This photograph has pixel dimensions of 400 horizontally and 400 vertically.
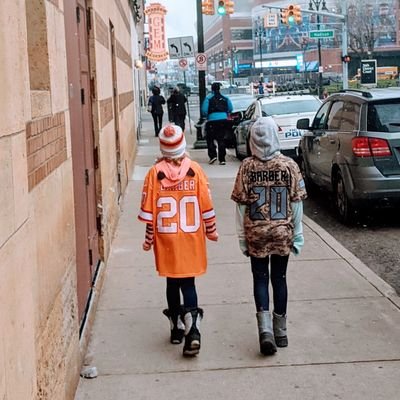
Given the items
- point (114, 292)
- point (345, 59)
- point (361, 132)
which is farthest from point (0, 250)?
point (345, 59)

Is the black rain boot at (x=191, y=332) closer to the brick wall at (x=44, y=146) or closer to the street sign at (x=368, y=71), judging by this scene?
the brick wall at (x=44, y=146)

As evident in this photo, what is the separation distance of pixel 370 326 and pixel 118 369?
1963mm

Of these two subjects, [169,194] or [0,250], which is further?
[169,194]

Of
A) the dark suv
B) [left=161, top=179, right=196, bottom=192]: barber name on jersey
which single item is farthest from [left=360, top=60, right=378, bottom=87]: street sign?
[left=161, top=179, right=196, bottom=192]: barber name on jersey

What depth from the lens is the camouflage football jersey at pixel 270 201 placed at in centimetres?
508

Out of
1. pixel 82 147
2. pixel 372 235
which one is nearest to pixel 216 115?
pixel 372 235

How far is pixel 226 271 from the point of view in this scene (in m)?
7.45

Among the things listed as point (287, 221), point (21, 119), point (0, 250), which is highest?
point (21, 119)

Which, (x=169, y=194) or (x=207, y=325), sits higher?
(x=169, y=194)

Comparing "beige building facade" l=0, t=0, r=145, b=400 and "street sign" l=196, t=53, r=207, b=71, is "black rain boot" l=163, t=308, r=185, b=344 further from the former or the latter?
"street sign" l=196, t=53, r=207, b=71

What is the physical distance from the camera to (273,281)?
17.3 feet

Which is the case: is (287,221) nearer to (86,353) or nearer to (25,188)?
(86,353)

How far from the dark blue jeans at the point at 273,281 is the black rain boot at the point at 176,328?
1.96 feet

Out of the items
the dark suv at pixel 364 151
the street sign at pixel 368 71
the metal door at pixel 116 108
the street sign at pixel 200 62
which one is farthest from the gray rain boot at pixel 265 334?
the street sign at pixel 368 71
